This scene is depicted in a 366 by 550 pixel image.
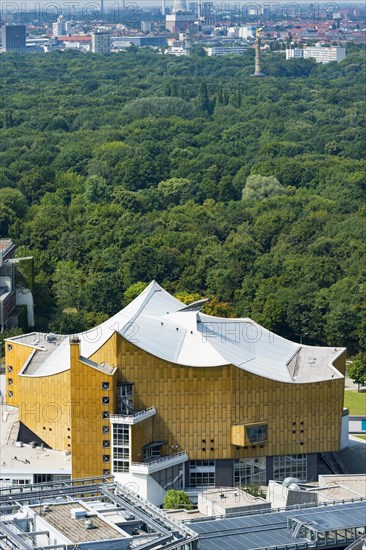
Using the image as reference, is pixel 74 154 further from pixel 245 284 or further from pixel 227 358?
pixel 227 358

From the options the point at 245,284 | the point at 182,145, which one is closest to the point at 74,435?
the point at 245,284

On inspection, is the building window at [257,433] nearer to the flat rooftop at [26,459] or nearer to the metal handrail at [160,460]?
the metal handrail at [160,460]

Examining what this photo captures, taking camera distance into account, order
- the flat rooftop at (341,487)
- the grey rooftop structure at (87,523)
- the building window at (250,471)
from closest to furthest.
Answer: the grey rooftop structure at (87,523)
the flat rooftop at (341,487)
the building window at (250,471)

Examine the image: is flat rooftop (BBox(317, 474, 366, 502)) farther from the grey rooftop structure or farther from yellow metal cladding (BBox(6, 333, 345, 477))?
the grey rooftop structure

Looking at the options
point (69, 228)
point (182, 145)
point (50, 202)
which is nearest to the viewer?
point (69, 228)

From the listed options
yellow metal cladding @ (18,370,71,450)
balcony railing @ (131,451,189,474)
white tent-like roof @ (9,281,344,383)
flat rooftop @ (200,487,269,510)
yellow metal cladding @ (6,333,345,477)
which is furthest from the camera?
white tent-like roof @ (9,281,344,383)

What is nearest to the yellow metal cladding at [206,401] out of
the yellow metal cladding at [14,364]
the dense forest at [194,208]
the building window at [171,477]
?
the building window at [171,477]

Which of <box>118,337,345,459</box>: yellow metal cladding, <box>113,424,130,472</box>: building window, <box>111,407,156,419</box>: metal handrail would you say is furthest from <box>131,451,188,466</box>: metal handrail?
<box>111,407,156,419</box>: metal handrail
